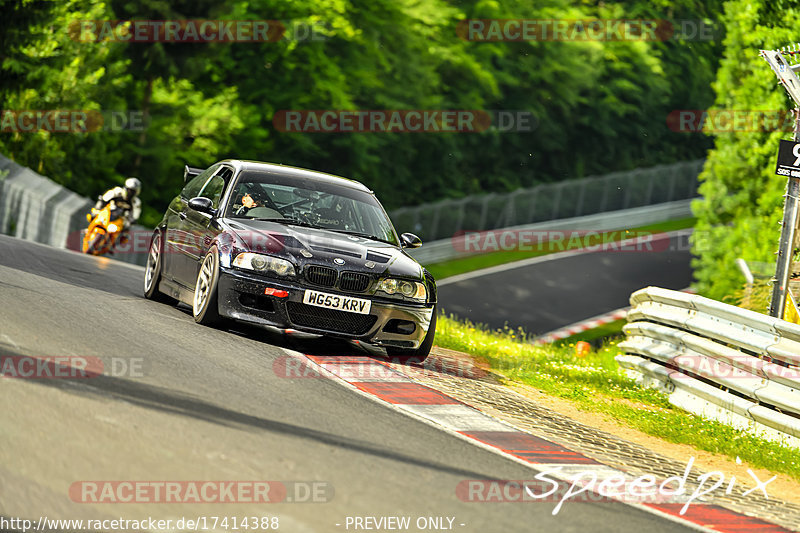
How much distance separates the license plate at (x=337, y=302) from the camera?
31.6ft

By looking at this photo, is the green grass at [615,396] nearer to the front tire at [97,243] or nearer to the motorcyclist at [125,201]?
the motorcyclist at [125,201]

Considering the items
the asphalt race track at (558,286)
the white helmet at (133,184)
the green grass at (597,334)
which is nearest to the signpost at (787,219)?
the white helmet at (133,184)

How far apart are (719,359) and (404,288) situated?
2.96 meters

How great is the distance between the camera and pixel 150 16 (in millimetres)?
38656

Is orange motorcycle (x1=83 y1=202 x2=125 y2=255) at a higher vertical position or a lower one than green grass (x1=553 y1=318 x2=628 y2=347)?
higher
